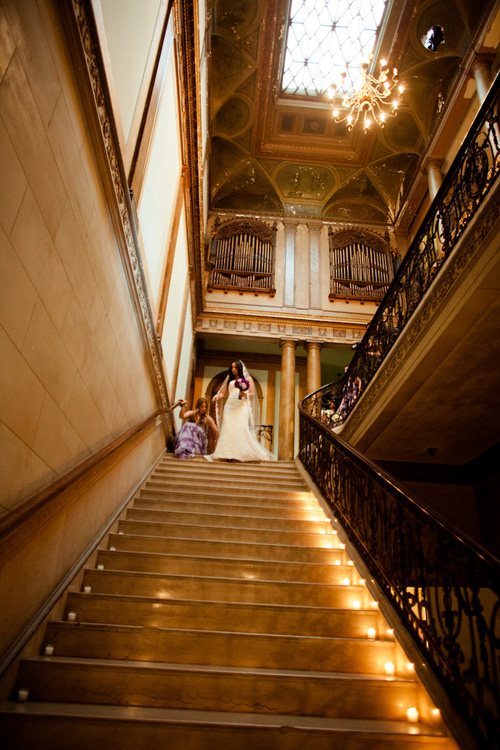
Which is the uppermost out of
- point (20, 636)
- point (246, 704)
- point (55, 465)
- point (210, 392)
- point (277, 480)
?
point (210, 392)

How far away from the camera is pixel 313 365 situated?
34.7 ft

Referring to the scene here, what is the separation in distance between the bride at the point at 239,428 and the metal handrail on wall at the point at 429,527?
0.86m

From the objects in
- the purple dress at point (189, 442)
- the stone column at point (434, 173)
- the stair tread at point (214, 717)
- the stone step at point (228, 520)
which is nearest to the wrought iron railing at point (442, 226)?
the stone step at point (228, 520)

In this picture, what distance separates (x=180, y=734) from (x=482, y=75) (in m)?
9.84

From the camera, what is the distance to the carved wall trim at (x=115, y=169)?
7.94 ft

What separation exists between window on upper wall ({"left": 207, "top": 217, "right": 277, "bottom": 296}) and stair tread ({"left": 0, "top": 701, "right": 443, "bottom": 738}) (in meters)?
9.91

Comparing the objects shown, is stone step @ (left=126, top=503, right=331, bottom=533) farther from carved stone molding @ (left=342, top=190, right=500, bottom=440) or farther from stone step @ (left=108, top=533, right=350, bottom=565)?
carved stone molding @ (left=342, top=190, right=500, bottom=440)

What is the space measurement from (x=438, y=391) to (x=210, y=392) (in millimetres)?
7501

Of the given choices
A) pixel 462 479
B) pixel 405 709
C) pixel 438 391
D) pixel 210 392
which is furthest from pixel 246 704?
pixel 210 392

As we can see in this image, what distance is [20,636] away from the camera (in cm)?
226

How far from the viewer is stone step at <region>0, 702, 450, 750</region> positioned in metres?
1.85

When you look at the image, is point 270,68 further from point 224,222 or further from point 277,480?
point 277,480

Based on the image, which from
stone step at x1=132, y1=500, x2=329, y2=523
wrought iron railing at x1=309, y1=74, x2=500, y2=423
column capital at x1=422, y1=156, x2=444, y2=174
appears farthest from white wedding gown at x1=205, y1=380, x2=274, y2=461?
column capital at x1=422, y1=156, x2=444, y2=174

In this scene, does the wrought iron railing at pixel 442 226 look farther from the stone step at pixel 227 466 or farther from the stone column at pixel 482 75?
the stone column at pixel 482 75
